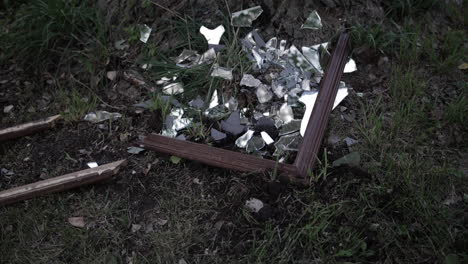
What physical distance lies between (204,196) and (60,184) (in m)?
0.77

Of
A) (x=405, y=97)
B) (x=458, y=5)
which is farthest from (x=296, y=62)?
(x=458, y=5)

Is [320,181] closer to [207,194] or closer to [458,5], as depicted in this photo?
[207,194]

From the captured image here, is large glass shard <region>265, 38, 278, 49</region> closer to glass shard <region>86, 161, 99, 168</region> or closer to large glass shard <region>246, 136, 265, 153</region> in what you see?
large glass shard <region>246, 136, 265, 153</region>

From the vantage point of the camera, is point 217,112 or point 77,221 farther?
point 217,112

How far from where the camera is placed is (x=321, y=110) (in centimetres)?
224

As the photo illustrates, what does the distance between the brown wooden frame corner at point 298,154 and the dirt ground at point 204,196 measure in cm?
6

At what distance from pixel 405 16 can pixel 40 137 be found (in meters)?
2.46

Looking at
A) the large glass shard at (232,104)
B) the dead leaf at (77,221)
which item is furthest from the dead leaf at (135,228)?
the large glass shard at (232,104)

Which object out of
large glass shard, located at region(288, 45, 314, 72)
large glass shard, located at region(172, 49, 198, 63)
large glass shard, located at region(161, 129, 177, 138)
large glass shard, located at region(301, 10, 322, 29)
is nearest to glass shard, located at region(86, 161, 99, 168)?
large glass shard, located at region(161, 129, 177, 138)

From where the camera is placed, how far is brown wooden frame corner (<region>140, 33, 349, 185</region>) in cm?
201

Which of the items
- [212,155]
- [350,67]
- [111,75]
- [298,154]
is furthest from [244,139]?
[111,75]

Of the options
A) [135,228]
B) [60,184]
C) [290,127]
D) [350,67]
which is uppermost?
[350,67]

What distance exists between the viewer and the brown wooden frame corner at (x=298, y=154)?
6.60 feet

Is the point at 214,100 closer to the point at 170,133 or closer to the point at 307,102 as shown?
the point at 170,133
